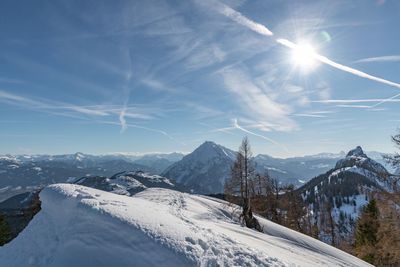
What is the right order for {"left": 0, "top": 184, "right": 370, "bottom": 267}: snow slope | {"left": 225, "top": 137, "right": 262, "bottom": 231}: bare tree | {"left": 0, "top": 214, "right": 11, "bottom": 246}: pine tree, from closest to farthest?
{"left": 0, "top": 184, "right": 370, "bottom": 267}: snow slope → {"left": 225, "top": 137, "right": 262, "bottom": 231}: bare tree → {"left": 0, "top": 214, "right": 11, "bottom": 246}: pine tree

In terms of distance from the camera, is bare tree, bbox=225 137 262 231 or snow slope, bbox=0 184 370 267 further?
bare tree, bbox=225 137 262 231

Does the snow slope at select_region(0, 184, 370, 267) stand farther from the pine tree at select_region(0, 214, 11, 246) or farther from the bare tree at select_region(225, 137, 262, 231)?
the pine tree at select_region(0, 214, 11, 246)

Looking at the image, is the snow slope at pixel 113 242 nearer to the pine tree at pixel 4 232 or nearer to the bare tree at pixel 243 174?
the bare tree at pixel 243 174

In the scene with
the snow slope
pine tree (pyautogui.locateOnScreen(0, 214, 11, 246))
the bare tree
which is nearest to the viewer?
the snow slope

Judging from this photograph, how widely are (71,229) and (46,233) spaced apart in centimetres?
167

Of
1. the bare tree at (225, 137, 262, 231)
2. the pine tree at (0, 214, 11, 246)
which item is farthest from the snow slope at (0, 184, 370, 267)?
the pine tree at (0, 214, 11, 246)

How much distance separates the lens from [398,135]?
66.2ft

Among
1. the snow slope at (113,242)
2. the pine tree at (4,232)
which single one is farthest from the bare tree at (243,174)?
the pine tree at (4,232)

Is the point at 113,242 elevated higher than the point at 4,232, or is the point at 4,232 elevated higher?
the point at 113,242

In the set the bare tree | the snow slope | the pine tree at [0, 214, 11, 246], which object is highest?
the bare tree

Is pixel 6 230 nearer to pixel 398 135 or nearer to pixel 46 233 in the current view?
pixel 46 233

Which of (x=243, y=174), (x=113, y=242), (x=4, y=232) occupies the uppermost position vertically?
(x=243, y=174)

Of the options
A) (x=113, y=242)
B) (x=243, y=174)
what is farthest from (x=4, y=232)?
(x=113, y=242)

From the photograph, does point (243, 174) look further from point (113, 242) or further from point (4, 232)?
point (4, 232)
